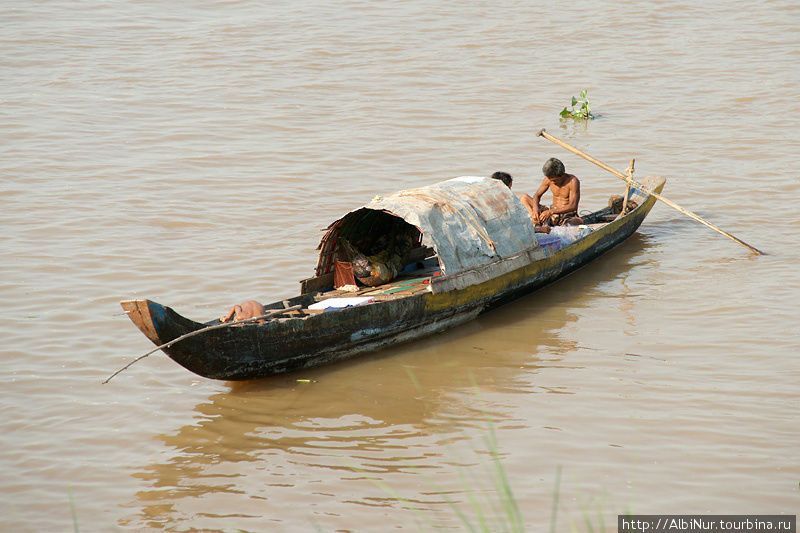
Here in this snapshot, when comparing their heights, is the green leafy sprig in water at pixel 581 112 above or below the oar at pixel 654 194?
above

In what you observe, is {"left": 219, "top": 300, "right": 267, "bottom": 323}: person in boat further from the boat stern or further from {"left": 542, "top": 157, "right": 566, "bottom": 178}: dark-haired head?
{"left": 542, "top": 157, "right": 566, "bottom": 178}: dark-haired head

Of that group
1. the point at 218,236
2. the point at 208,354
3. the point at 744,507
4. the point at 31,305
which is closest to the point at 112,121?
the point at 218,236

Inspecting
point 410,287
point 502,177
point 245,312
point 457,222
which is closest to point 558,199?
point 502,177

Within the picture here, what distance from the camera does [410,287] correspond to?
707 cm

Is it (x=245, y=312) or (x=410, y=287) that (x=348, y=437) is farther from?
(x=410, y=287)

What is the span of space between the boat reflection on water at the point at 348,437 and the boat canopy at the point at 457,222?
2.23ft

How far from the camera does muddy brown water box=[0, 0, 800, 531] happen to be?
4.68 m

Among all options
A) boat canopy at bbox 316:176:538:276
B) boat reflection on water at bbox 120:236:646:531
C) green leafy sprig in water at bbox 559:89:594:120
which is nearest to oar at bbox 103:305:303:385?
boat reflection on water at bbox 120:236:646:531

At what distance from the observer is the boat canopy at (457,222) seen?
6.66 m

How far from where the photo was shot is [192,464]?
4.99 metres

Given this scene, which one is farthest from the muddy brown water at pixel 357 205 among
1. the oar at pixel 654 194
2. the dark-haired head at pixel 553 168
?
the dark-haired head at pixel 553 168

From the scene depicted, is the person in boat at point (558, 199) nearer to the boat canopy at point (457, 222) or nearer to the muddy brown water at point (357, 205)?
the muddy brown water at point (357, 205)

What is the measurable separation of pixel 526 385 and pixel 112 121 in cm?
946

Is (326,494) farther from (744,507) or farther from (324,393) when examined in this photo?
(744,507)
